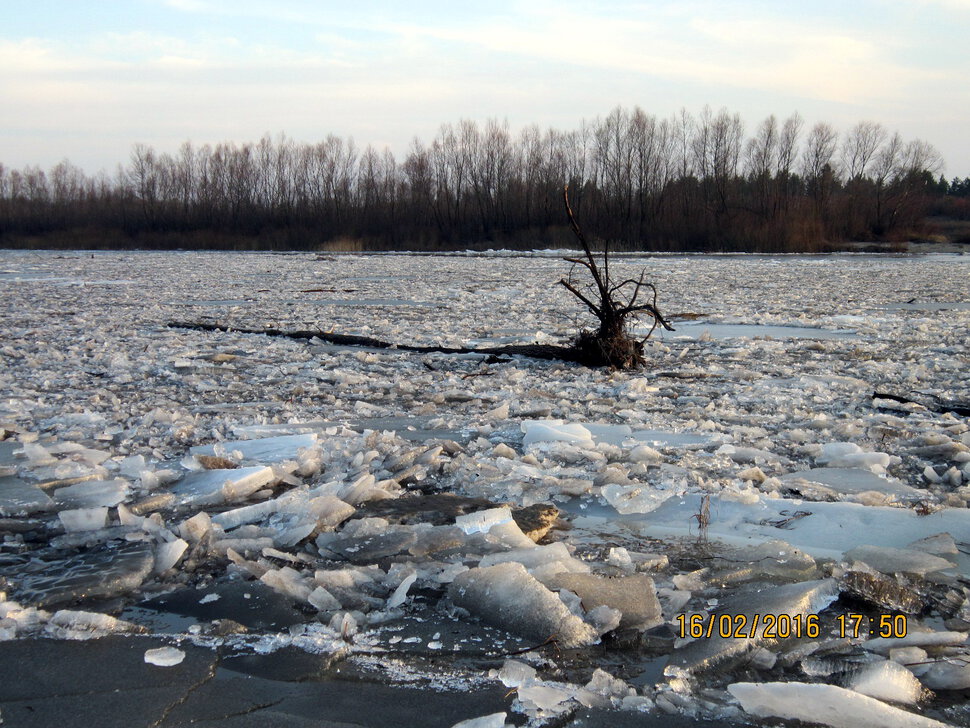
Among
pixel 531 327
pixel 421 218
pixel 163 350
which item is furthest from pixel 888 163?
pixel 163 350

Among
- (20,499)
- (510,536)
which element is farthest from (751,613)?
(20,499)

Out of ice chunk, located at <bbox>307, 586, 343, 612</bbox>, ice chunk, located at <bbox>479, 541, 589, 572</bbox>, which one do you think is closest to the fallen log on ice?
ice chunk, located at <bbox>479, 541, 589, 572</bbox>

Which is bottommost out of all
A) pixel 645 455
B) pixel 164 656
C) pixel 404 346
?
pixel 164 656

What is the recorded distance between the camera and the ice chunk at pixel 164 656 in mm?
1686

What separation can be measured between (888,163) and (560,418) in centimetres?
4600

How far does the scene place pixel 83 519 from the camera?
248 centimetres

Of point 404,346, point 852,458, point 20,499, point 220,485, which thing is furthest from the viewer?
point 404,346

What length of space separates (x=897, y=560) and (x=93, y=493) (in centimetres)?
268

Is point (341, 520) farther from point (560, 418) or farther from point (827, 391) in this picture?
point (827, 391)

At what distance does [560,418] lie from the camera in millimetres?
4012

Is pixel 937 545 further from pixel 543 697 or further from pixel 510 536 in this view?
pixel 543 697

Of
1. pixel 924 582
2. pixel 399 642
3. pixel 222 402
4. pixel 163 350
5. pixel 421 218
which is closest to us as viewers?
pixel 399 642
